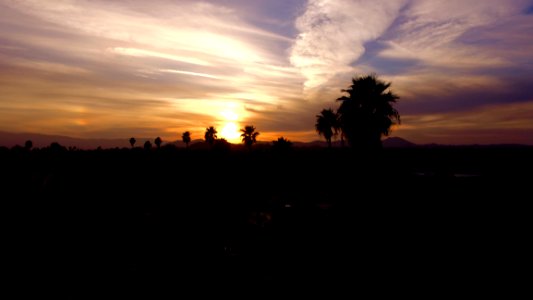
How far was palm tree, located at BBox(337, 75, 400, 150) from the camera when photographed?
30.9 meters

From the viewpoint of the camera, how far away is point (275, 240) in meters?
11.8

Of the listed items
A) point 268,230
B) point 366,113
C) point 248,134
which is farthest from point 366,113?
point 248,134

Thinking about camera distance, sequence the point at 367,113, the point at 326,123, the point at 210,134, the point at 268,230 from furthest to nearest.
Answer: the point at 210,134
the point at 326,123
the point at 367,113
the point at 268,230

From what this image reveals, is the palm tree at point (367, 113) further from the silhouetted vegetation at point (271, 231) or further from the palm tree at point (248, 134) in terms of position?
the palm tree at point (248, 134)

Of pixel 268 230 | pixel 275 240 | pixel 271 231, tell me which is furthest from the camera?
pixel 268 230

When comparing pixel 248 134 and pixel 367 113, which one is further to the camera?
pixel 248 134

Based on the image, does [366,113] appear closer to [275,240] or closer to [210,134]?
[275,240]

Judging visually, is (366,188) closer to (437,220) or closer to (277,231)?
(437,220)

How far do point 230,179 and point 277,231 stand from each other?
2137 cm

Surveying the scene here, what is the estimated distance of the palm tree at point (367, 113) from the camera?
1217 inches

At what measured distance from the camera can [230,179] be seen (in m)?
33.9

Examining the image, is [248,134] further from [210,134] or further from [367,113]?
[367,113]

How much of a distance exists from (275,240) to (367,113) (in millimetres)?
22194

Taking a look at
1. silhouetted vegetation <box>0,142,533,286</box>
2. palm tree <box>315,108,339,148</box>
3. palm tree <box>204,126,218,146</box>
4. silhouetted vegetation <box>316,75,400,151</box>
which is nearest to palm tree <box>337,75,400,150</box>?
silhouetted vegetation <box>316,75,400,151</box>
